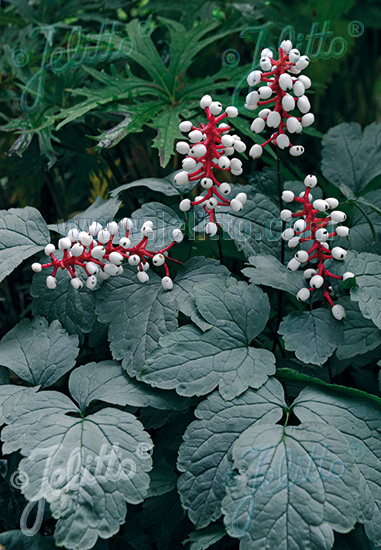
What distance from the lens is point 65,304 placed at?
941mm

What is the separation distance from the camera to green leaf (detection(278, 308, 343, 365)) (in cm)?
83

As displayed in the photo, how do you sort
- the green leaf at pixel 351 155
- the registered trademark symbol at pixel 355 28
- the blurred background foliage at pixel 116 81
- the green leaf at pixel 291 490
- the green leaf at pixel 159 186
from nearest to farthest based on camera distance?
the green leaf at pixel 291 490
the green leaf at pixel 159 186
the green leaf at pixel 351 155
the blurred background foliage at pixel 116 81
the registered trademark symbol at pixel 355 28

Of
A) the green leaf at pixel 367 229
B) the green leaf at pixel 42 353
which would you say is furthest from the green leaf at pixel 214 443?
the green leaf at pixel 367 229

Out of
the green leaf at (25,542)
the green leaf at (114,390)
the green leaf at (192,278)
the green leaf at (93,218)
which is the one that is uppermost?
the green leaf at (93,218)

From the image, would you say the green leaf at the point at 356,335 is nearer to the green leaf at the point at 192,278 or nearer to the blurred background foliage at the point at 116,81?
the green leaf at the point at 192,278

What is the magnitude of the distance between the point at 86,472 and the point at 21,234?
0.46 metres

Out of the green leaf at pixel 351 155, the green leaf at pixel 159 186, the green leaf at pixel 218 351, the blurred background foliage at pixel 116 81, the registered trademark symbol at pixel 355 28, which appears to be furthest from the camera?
the registered trademark symbol at pixel 355 28

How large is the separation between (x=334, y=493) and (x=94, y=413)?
376mm

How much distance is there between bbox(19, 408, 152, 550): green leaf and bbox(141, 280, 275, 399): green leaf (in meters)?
0.09

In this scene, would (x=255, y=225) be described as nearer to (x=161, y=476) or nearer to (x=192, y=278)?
(x=192, y=278)

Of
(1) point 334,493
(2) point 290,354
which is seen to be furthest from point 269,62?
(1) point 334,493

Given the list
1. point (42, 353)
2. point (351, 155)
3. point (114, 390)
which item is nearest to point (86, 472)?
point (114, 390)

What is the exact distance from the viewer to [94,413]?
2.80 ft

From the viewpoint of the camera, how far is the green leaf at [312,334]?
32.7 inches
